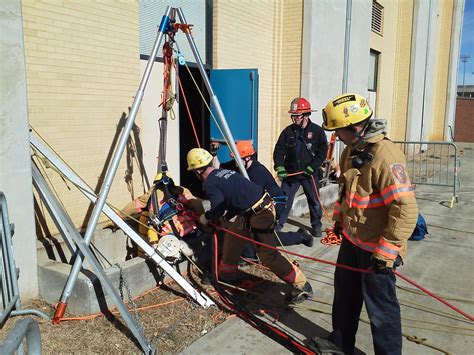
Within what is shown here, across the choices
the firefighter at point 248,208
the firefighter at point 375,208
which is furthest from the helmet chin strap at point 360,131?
the firefighter at point 248,208

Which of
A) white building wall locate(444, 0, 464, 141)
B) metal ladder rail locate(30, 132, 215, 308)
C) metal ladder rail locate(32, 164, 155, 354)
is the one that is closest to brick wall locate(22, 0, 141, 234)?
metal ladder rail locate(30, 132, 215, 308)

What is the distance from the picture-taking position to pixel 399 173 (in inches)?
117

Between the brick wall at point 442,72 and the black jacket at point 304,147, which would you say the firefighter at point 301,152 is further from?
the brick wall at point 442,72

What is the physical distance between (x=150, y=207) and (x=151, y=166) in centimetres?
159

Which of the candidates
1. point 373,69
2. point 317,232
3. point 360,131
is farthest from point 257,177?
point 373,69

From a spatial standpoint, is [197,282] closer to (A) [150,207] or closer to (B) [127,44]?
(A) [150,207]

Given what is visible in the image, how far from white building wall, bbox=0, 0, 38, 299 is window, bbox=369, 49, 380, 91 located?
13.5 metres

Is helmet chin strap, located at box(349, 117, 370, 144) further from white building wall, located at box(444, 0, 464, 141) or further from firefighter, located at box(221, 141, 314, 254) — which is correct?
white building wall, located at box(444, 0, 464, 141)

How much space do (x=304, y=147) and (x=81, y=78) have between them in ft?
10.9

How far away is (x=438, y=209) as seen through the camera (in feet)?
28.9

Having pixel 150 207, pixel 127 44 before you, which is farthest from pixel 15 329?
pixel 127 44

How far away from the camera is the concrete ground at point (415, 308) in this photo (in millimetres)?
3787

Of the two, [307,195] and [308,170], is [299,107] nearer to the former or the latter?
[308,170]

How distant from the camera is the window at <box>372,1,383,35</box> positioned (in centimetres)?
1487
